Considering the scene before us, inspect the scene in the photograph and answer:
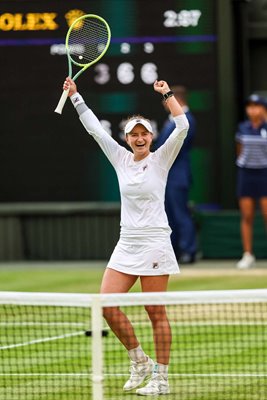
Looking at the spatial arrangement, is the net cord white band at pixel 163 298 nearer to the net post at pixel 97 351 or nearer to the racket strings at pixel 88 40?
the net post at pixel 97 351

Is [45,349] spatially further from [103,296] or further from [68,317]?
[103,296]

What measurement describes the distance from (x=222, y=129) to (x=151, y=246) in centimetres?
744

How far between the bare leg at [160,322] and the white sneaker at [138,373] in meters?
0.22

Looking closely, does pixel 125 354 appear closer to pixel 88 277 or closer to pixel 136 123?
pixel 136 123

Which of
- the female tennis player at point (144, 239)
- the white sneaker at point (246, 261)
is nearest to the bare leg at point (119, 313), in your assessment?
the female tennis player at point (144, 239)

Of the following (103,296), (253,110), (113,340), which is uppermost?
(253,110)

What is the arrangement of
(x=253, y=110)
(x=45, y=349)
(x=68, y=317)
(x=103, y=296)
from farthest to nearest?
(x=253, y=110) → (x=68, y=317) → (x=45, y=349) → (x=103, y=296)

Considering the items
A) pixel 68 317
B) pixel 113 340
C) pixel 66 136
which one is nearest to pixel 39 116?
pixel 66 136

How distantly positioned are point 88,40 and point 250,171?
19.7 feet

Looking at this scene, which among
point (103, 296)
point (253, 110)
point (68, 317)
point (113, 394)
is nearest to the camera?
point (103, 296)

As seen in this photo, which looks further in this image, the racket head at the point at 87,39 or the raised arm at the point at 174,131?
the racket head at the point at 87,39

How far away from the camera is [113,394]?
821 cm

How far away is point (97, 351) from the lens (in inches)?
285

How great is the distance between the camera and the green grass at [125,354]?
8.34 meters
